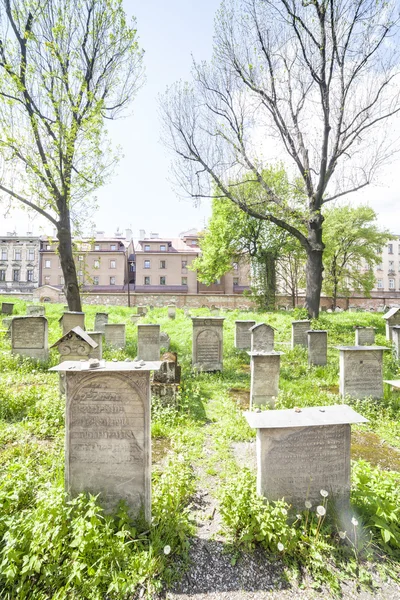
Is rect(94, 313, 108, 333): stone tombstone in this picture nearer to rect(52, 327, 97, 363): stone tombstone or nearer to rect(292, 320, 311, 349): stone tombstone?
rect(52, 327, 97, 363): stone tombstone

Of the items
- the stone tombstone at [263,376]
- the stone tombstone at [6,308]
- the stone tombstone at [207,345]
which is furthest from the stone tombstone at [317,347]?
the stone tombstone at [6,308]

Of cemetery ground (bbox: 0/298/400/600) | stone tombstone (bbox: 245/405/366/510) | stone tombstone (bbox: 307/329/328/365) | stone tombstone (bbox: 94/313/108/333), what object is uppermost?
stone tombstone (bbox: 94/313/108/333)

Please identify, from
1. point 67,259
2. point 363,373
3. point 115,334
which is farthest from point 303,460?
point 67,259

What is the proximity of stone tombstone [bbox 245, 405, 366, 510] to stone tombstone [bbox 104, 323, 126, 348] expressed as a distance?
30.1ft

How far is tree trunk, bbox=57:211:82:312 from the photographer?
10.8 m

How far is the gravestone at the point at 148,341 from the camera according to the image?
977cm

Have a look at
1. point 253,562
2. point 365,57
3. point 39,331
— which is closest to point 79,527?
point 253,562

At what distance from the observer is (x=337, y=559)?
8.29ft

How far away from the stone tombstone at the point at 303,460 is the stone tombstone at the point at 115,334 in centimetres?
918

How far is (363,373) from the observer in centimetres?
666

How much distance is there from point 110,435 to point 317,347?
802 centimetres

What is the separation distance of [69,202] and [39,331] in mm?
5330

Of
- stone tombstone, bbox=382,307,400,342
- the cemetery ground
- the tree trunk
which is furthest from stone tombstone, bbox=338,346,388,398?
the tree trunk

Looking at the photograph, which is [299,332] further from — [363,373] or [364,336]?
[363,373]
